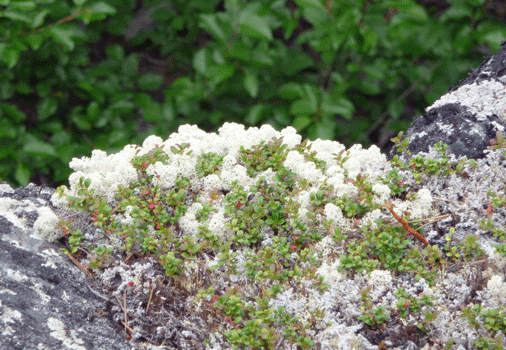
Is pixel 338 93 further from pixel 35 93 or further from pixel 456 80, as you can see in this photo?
pixel 35 93

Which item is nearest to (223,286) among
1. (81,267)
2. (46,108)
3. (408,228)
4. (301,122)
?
(81,267)

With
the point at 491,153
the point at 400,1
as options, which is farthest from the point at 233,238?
the point at 400,1

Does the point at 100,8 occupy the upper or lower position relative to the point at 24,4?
upper

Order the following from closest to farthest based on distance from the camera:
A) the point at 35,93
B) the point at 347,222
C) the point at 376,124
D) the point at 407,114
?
the point at 347,222 → the point at 35,93 → the point at 376,124 → the point at 407,114

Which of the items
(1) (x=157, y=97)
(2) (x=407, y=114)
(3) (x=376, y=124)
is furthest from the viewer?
(1) (x=157, y=97)

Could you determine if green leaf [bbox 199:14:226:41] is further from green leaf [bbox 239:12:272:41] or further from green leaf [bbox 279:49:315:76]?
green leaf [bbox 279:49:315:76]

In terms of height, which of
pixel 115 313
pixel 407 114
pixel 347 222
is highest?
pixel 407 114

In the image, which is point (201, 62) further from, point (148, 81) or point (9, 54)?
point (9, 54)
